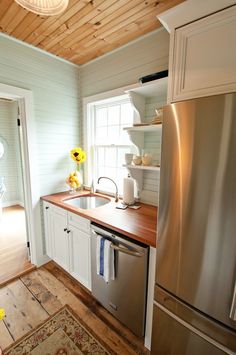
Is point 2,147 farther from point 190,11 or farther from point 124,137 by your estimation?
point 190,11

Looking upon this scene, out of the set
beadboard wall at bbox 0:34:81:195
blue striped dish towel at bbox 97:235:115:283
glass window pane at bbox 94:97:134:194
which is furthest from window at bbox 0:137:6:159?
blue striped dish towel at bbox 97:235:115:283

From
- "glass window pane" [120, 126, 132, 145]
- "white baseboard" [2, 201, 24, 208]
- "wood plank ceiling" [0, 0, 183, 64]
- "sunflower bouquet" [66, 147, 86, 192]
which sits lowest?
"white baseboard" [2, 201, 24, 208]

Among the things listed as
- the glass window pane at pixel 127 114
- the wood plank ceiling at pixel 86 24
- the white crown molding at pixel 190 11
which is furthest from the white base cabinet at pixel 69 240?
the wood plank ceiling at pixel 86 24

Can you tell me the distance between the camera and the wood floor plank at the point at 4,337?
55.0 inches

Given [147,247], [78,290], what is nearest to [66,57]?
[147,247]

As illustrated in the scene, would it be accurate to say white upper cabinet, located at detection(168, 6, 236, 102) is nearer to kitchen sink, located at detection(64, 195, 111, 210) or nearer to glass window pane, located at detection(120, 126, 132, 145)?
glass window pane, located at detection(120, 126, 132, 145)

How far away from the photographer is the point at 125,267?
1.36 m

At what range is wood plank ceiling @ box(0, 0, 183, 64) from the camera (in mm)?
1353

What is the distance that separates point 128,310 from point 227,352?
0.74 m

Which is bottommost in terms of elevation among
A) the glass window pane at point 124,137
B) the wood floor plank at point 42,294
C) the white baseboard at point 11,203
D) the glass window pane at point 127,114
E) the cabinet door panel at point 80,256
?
the wood floor plank at point 42,294

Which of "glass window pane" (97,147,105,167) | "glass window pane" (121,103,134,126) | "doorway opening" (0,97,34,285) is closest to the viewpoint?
"glass window pane" (121,103,134,126)

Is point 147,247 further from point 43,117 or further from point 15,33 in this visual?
point 15,33

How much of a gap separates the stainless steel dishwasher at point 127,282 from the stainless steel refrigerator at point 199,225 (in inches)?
8.6

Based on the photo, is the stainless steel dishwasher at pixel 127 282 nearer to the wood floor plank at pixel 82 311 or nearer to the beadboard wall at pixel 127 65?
the wood floor plank at pixel 82 311
